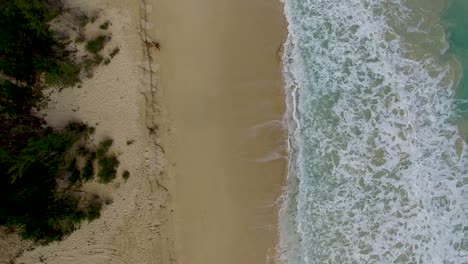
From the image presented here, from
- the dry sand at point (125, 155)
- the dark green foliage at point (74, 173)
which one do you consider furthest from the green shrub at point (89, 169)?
the dry sand at point (125, 155)

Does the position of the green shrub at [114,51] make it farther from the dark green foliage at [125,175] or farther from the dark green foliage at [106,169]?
the dark green foliage at [125,175]

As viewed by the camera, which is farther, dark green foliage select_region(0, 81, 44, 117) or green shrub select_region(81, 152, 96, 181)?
green shrub select_region(81, 152, 96, 181)

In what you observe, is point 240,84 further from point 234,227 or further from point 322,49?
point 234,227

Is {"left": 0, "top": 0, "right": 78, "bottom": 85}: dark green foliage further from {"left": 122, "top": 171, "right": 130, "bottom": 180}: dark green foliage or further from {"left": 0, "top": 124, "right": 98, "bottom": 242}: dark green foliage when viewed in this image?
{"left": 122, "top": 171, "right": 130, "bottom": 180}: dark green foliage

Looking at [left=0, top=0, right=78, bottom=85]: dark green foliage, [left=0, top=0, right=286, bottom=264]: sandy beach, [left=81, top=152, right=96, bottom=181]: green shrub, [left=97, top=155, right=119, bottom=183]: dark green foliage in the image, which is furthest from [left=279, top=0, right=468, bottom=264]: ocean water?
[left=0, top=0, right=78, bottom=85]: dark green foliage

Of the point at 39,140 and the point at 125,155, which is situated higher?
the point at 39,140

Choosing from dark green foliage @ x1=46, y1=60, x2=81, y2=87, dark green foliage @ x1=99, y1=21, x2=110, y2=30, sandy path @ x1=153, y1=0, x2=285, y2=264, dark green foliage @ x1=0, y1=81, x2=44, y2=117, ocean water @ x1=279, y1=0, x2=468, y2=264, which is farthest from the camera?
ocean water @ x1=279, y1=0, x2=468, y2=264

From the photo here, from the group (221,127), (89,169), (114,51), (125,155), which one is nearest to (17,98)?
(89,169)

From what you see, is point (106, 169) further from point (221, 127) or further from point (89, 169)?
point (221, 127)
